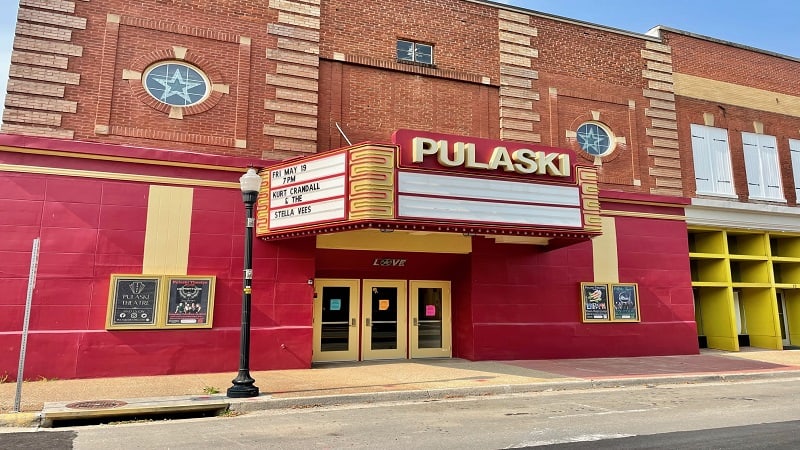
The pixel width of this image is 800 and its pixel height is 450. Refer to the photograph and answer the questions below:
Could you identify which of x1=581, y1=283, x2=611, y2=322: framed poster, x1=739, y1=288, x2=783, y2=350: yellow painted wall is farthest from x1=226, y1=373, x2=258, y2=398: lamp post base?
x1=739, y1=288, x2=783, y2=350: yellow painted wall

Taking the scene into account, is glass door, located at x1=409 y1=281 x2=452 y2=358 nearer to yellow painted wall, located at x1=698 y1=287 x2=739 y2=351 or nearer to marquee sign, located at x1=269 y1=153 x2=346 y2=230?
marquee sign, located at x1=269 y1=153 x2=346 y2=230

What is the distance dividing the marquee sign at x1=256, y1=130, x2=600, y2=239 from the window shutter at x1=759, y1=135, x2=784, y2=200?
10133mm

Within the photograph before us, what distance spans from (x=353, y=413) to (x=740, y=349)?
1548 centimetres

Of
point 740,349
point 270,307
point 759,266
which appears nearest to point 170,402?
point 270,307

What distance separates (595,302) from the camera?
629 inches

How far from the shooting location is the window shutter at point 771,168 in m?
19.5

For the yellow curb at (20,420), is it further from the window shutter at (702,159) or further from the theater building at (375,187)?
the window shutter at (702,159)

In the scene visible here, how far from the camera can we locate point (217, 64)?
13.7 metres

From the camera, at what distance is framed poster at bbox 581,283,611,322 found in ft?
51.9

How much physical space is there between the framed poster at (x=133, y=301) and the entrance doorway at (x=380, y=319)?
3.98 meters

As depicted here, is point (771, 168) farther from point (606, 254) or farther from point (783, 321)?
point (606, 254)

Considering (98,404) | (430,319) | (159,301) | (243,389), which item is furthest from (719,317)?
(98,404)

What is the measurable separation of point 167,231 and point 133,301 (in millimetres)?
1650

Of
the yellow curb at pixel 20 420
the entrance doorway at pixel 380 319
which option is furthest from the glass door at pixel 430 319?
the yellow curb at pixel 20 420
